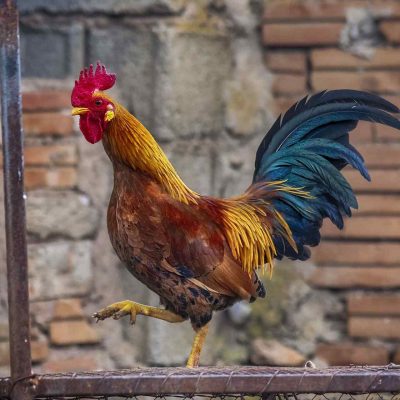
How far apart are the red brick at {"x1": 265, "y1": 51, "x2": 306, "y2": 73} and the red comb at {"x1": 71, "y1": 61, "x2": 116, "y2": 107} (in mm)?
1256

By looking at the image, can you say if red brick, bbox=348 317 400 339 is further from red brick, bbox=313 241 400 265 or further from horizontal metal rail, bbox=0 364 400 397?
horizontal metal rail, bbox=0 364 400 397

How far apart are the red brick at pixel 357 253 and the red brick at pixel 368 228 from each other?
28 mm

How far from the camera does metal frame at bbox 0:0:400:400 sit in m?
2.35

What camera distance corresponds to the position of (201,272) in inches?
113

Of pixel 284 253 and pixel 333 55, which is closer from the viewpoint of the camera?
pixel 284 253

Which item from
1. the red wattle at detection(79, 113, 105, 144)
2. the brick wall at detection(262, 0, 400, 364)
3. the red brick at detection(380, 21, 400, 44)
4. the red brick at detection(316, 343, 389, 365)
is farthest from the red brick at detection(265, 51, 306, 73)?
the red wattle at detection(79, 113, 105, 144)

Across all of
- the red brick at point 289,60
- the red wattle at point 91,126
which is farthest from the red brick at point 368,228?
the red wattle at point 91,126

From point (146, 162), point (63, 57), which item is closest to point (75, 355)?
point (63, 57)

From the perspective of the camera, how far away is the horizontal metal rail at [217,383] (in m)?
2.36

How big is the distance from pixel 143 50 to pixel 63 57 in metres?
0.28

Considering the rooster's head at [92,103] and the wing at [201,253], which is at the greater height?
the rooster's head at [92,103]

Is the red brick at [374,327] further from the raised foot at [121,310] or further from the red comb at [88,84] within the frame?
the red comb at [88,84]

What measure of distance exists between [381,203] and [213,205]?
1.09 metres

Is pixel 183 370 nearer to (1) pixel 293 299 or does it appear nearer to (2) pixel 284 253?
(2) pixel 284 253
